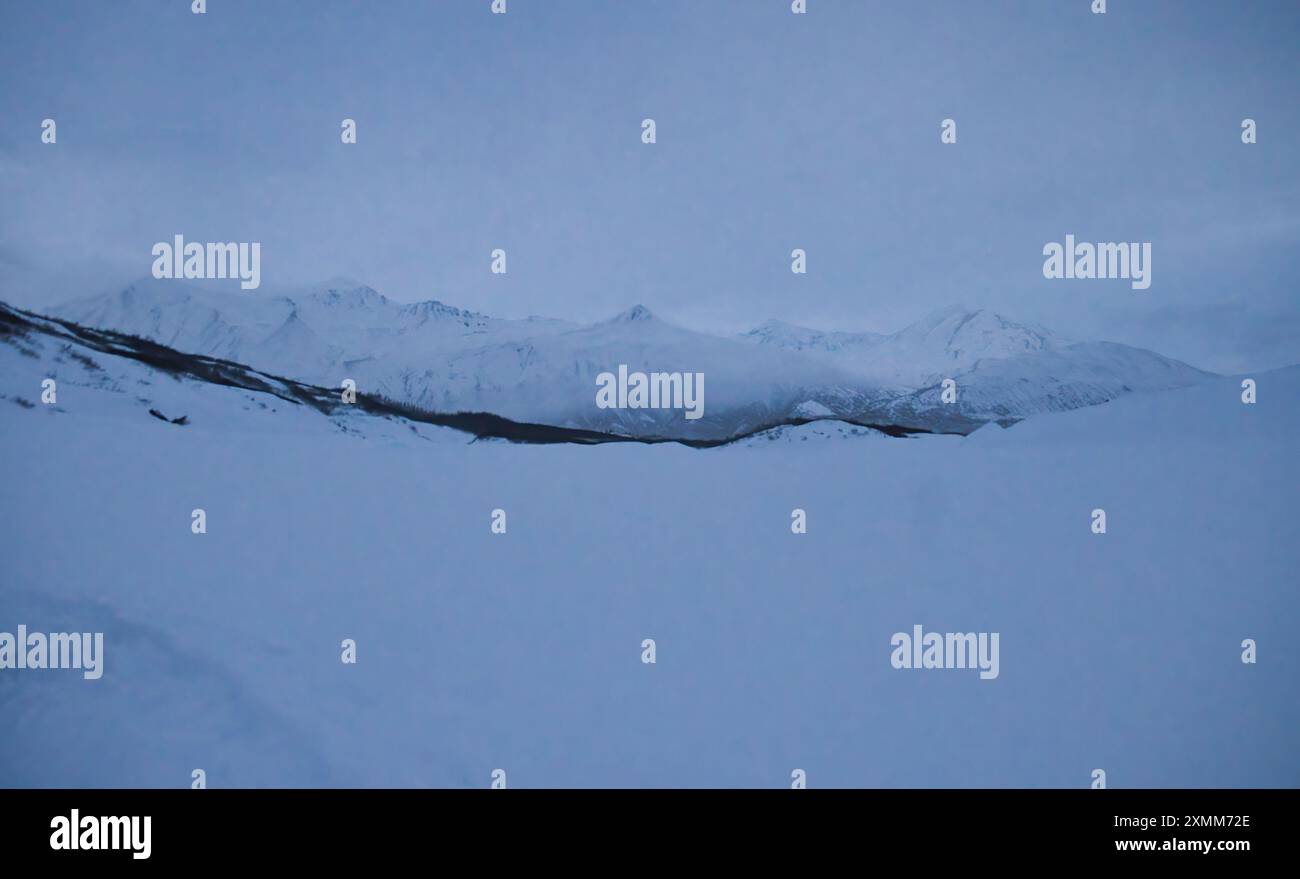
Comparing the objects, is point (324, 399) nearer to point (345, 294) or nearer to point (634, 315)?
point (345, 294)

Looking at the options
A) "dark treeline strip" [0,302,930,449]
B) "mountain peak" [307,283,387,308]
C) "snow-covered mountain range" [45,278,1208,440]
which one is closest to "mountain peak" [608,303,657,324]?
"snow-covered mountain range" [45,278,1208,440]

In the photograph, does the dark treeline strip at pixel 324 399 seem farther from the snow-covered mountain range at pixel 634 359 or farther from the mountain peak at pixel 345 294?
the mountain peak at pixel 345 294

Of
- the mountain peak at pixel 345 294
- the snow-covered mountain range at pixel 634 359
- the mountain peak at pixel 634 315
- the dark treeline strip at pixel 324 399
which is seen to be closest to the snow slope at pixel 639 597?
the dark treeline strip at pixel 324 399

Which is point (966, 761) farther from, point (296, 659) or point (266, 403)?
point (266, 403)

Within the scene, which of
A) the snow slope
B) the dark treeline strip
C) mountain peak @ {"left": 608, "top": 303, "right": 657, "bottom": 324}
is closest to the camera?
the snow slope

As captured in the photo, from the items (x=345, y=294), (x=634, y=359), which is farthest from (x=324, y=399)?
(x=634, y=359)

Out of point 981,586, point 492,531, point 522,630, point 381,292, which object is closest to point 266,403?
point 381,292

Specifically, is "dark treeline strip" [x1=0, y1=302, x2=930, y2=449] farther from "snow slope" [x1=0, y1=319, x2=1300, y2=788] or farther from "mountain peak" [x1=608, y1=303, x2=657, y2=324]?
"mountain peak" [x1=608, y1=303, x2=657, y2=324]
